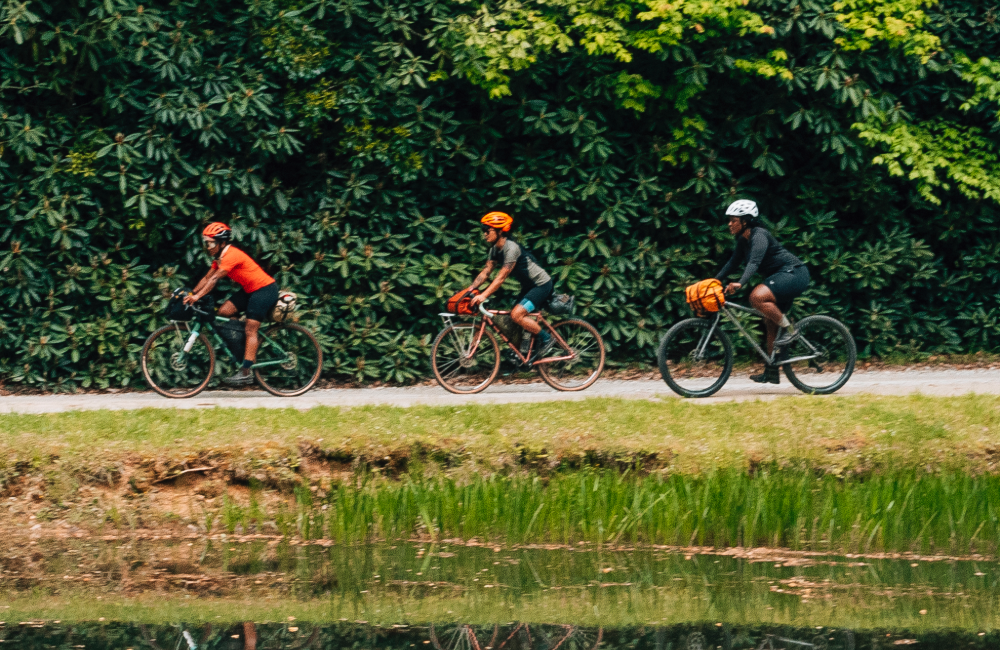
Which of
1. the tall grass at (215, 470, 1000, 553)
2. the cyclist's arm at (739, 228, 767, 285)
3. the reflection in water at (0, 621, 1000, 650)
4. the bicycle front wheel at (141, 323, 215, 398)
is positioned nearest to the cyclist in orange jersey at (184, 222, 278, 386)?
the bicycle front wheel at (141, 323, 215, 398)

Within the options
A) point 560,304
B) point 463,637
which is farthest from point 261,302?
point 463,637

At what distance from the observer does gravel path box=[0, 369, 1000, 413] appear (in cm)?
1083

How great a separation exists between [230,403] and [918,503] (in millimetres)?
6317

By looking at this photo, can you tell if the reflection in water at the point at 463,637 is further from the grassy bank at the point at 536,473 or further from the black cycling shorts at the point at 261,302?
the black cycling shorts at the point at 261,302

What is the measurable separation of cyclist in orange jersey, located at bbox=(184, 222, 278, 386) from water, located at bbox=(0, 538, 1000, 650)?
401 cm

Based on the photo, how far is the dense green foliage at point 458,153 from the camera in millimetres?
12359

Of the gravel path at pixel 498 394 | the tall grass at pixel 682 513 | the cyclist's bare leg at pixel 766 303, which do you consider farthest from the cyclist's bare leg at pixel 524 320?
the tall grass at pixel 682 513

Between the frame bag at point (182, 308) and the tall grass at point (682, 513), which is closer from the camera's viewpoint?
the tall grass at point (682, 513)

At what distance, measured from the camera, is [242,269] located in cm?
1127

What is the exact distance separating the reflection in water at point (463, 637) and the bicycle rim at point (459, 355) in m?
6.10

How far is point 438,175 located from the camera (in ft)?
42.9

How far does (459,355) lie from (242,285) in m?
2.24

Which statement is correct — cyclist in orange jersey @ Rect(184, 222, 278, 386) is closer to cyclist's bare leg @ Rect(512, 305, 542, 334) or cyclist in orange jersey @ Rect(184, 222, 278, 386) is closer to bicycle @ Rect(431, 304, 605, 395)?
bicycle @ Rect(431, 304, 605, 395)

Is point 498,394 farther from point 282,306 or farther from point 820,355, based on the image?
point 820,355
